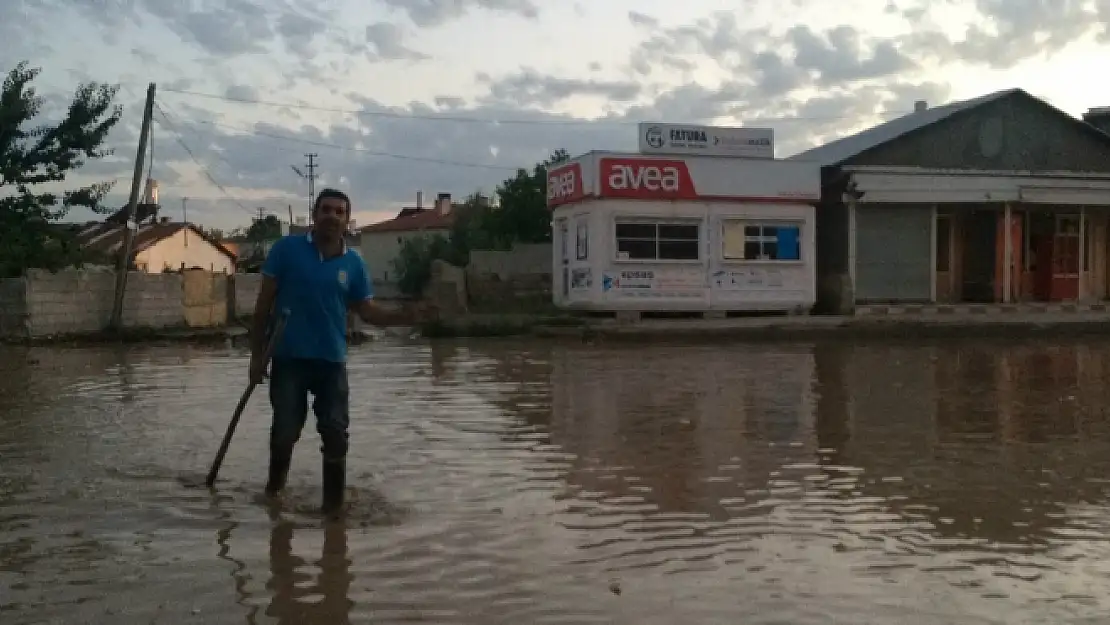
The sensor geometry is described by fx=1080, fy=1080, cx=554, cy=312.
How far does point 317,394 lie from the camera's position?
6.12 metres

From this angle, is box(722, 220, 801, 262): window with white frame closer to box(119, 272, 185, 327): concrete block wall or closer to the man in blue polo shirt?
box(119, 272, 185, 327): concrete block wall

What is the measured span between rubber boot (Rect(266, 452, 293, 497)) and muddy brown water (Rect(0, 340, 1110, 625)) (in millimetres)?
106

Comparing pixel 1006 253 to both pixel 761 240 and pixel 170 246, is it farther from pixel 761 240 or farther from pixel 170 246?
pixel 170 246

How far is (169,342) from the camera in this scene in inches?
883

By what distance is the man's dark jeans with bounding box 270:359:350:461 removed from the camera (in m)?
6.04

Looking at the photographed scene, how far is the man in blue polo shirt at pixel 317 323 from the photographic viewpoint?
5984mm

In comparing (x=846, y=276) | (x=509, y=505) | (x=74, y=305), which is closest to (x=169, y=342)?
(x=74, y=305)

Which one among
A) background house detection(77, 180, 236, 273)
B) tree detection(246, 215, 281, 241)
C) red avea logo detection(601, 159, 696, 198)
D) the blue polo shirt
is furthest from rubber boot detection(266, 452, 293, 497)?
tree detection(246, 215, 281, 241)

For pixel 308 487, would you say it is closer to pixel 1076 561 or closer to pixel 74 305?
pixel 1076 561

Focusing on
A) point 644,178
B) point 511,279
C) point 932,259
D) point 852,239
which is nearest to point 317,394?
point 644,178

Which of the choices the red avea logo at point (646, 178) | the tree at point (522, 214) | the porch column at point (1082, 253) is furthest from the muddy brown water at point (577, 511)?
the tree at point (522, 214)

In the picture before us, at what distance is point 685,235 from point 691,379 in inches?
495

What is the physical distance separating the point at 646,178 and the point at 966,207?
9.91 m

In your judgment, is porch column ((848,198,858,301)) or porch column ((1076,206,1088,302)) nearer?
porch column ((848,198,858,301))
